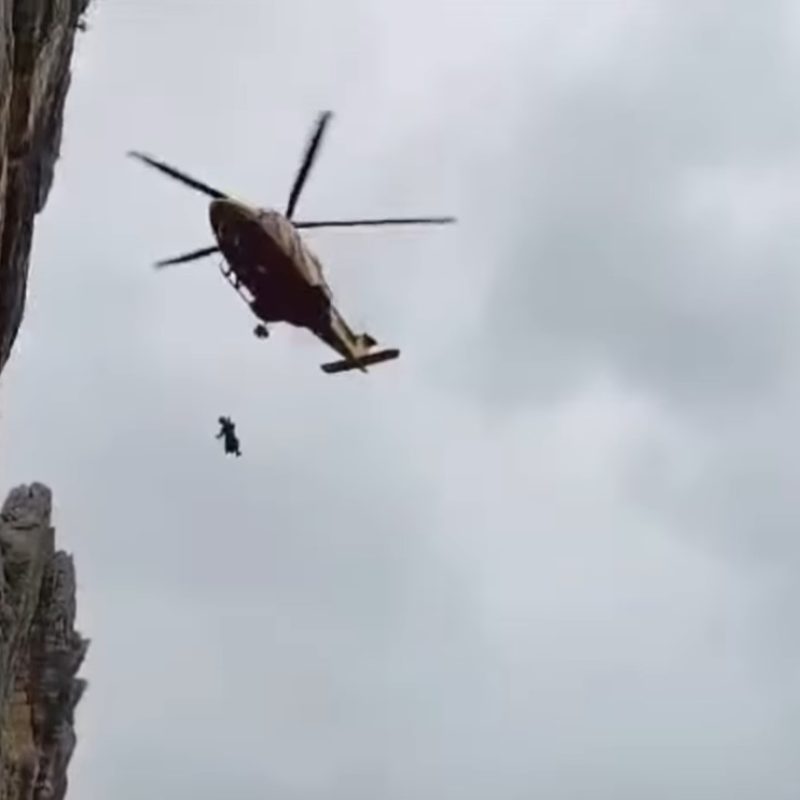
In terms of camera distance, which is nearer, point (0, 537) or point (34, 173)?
point (34, 173)

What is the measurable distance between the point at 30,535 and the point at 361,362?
39.4 ft

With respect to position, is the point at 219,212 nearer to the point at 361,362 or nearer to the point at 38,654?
the point at 361,362

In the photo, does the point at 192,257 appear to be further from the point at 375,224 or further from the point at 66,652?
the point at 66,652

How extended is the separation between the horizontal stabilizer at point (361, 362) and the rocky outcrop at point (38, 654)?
1051cm

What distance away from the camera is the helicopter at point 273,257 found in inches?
1293

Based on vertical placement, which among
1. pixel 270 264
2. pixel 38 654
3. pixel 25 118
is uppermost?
pixel 25 118

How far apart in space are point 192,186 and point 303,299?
288cm

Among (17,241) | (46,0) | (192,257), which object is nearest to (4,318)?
(17,241)

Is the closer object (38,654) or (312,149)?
(312,149)

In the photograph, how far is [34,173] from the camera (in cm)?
3516

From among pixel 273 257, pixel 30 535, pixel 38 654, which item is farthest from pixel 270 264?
pixel 38 654

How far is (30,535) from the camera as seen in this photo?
43031 millimetres

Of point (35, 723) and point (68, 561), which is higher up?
point (68, 561)

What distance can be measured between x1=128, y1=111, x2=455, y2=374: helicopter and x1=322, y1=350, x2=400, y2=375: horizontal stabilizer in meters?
0.68
